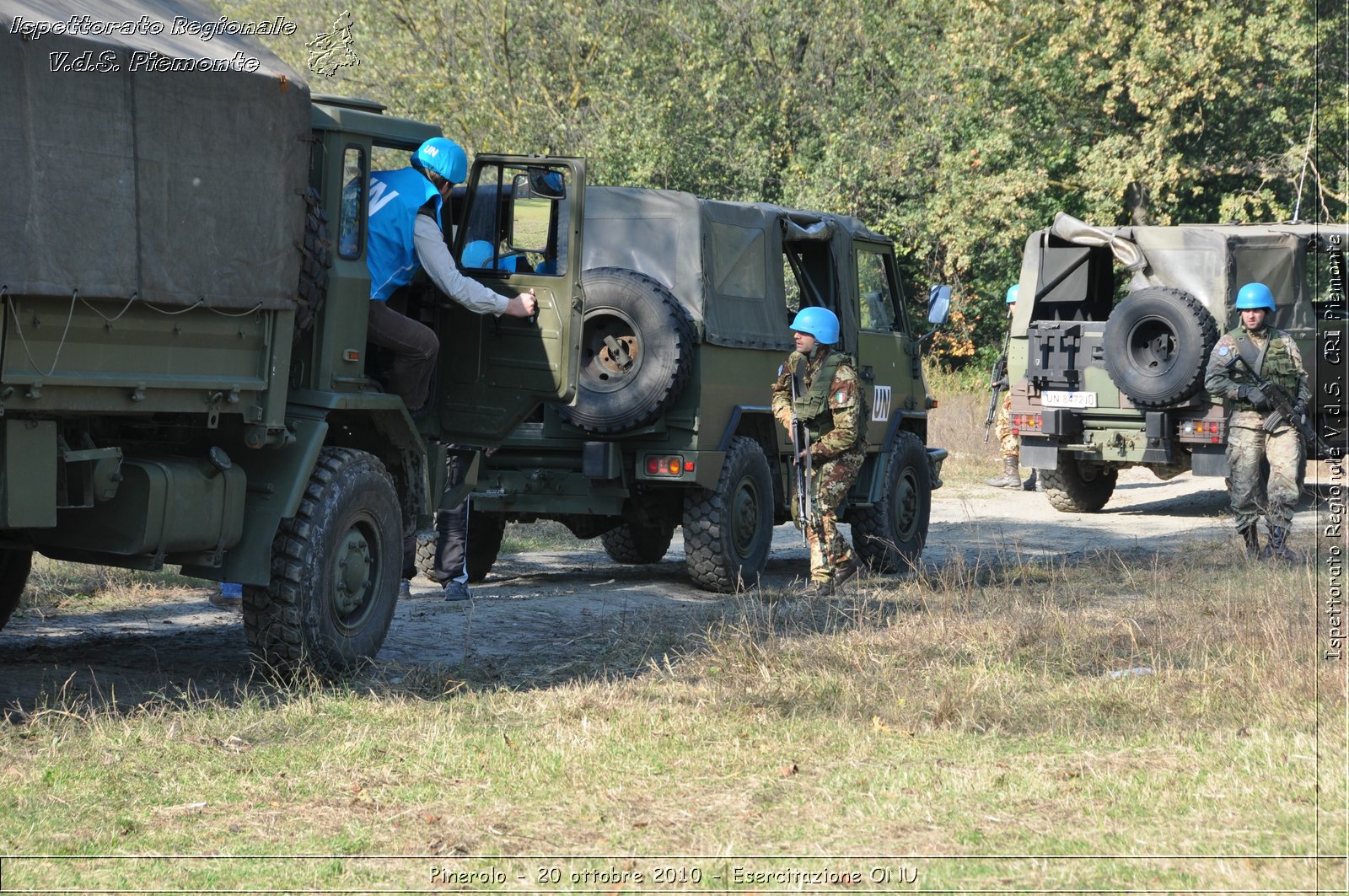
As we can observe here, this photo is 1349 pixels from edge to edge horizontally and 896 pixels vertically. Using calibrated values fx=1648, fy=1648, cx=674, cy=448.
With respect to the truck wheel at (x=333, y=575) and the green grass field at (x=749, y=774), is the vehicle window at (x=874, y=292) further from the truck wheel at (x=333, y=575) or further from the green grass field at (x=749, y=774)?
the truck wheel at (x=333, y=575)

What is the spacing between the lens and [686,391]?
10031 millimetres

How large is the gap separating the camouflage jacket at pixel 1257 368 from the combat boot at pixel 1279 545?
0.79 m

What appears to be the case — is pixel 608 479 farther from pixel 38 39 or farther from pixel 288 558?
pixel 38 39

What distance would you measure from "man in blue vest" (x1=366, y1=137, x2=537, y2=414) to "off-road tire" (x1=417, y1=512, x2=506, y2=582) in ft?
10.6

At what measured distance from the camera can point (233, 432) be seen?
6.69 m

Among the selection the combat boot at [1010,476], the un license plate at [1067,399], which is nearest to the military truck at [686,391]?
the un license plate at [1067,399]

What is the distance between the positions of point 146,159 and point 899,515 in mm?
7441

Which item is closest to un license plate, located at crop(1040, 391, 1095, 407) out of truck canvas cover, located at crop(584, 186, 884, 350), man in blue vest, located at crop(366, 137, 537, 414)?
truck canvas cover, located at crop(584, 186, 884, 350)

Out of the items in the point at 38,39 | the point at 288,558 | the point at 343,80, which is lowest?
the point at 288,558

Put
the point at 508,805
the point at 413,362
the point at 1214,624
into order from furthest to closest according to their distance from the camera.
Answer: the point at 1214,624
the point at 413,362
the point at 508,805

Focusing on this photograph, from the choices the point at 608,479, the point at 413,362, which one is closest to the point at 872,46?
the point at 608,479

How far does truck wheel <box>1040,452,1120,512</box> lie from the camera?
53.2 feet

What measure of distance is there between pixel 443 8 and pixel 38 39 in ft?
74.1

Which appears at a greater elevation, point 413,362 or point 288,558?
point 413,362
